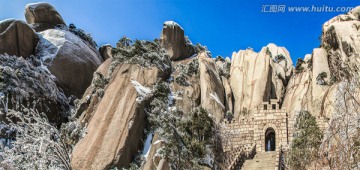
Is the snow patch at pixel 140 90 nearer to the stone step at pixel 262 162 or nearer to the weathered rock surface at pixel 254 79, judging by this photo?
the stone step at pixel 262 162

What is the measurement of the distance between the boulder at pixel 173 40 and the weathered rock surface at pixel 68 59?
6.74 meters

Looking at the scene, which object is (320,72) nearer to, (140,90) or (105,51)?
(140,90)

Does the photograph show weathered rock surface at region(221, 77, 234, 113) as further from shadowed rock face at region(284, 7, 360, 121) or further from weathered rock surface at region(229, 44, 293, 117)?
shadowed rock face at region(284, 7, 360, 121)

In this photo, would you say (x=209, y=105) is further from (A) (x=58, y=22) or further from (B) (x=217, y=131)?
(A) (x=58, y=22)

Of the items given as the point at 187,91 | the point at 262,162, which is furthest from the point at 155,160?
the point at 187,91

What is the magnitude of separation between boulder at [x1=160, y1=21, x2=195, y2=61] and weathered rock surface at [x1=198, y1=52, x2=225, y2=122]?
3.13 m

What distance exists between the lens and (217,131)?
28.4m

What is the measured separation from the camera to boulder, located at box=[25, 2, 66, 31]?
3800 cm

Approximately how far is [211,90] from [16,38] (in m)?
15.1

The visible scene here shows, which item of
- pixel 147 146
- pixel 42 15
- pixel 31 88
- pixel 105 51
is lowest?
pixel 147 146

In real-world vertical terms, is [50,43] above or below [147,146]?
above

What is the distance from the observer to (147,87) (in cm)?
2602

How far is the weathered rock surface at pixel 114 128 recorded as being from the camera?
21.5m

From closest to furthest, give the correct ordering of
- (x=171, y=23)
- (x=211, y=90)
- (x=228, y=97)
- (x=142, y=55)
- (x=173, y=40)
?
1. (x=142, y=55)
2. (x=211, y=90)
3. (x=228, y=97)
4. (x=171, y=23)
5. (x=173, y=40)
